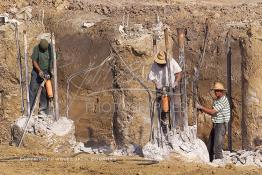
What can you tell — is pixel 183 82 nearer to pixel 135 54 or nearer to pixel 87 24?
pixel 135 54

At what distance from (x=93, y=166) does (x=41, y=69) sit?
2.88 m

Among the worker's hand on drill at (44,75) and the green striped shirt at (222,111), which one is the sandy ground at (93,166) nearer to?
the green striped shirt at (222,111)

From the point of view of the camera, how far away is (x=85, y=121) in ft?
49.0

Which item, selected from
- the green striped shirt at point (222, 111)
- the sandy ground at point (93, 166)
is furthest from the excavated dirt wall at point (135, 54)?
the sandy ground at point (93, 166)

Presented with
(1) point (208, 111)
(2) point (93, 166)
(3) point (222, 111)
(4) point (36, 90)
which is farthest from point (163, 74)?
(4) point (36, 90)

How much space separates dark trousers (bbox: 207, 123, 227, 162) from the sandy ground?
102 centimetres

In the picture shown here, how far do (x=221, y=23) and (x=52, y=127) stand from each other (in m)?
3.92

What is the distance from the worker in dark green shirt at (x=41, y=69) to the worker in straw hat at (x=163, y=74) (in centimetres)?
184

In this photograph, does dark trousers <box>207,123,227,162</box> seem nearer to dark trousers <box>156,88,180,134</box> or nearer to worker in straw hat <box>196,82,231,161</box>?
worker in straw hat <box>196,82,231,161</box>

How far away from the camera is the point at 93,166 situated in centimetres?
1069

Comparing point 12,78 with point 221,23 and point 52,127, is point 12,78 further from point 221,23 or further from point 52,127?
point 221,23

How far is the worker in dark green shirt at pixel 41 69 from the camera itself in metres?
12.9

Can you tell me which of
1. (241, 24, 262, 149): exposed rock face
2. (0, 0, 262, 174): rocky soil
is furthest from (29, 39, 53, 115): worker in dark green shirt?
(241, 24, 262, 149): exposed rock face

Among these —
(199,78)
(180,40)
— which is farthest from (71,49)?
(180,40)
